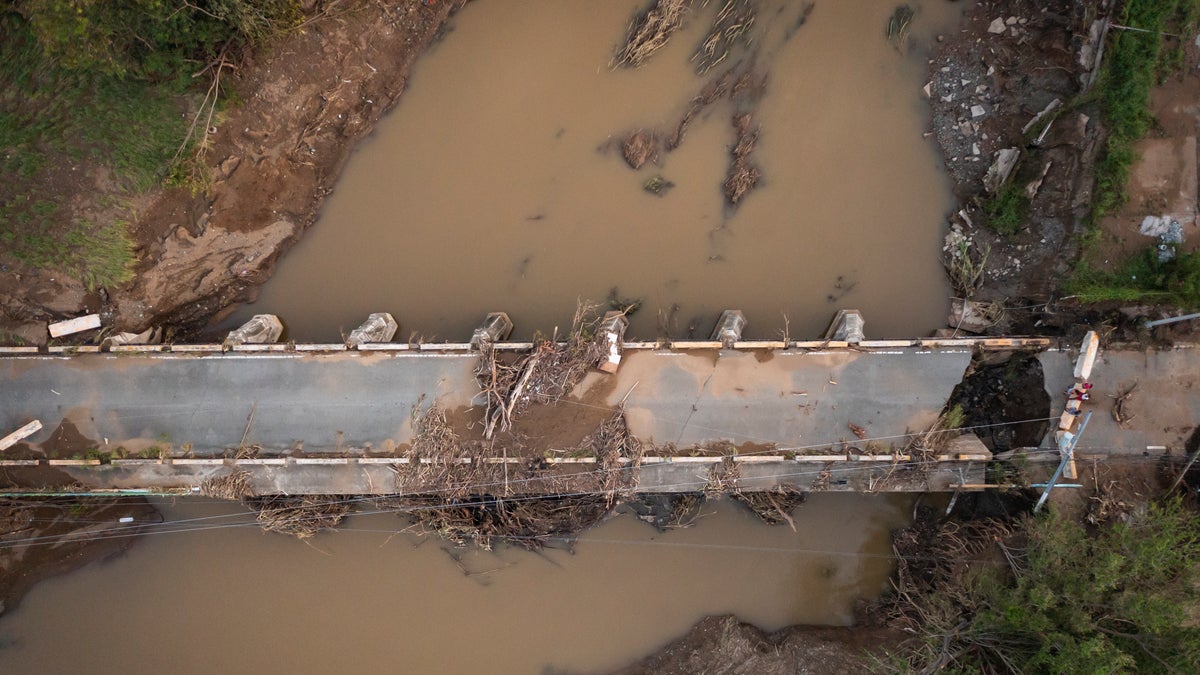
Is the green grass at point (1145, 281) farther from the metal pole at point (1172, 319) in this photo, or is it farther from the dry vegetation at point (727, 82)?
the dry vegetation at point (727, 82)

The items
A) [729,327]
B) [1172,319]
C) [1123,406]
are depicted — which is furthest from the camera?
[729,327]

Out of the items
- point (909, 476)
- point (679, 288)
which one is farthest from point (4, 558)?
point (909, 476)

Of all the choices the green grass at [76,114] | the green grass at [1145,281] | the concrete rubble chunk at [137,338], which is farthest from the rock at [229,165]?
the green grass at [1145,281]

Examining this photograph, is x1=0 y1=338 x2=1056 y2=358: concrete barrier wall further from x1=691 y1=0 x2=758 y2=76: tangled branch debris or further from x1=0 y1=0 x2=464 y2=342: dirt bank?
x1=691 y1=0 x2=758 y2=76: tangled branch debris

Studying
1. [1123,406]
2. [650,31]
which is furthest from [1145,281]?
[650,31]

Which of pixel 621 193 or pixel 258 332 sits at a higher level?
pixel 621 193

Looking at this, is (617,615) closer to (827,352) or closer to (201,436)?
(827,352)

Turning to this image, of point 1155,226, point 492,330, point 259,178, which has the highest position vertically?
point 259,178

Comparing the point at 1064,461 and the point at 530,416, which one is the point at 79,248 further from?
Answer: the point at 1064,461
